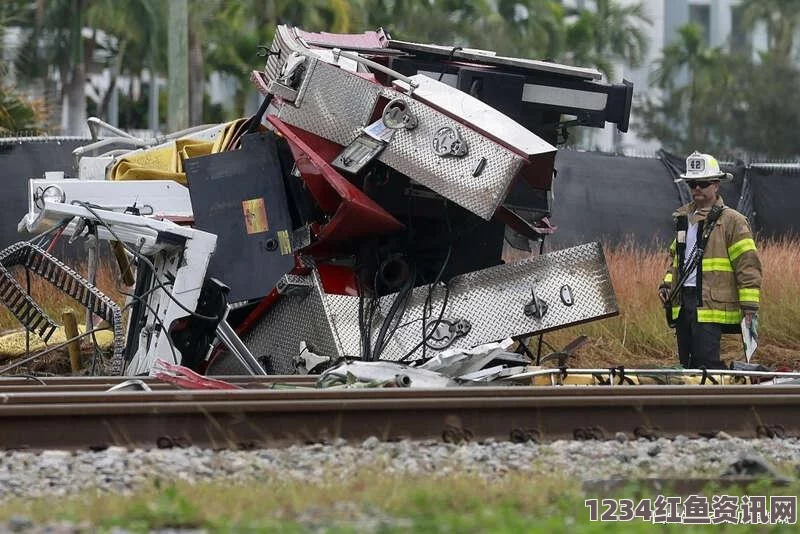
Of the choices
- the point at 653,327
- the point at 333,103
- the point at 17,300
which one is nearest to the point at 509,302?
the point at 333,103

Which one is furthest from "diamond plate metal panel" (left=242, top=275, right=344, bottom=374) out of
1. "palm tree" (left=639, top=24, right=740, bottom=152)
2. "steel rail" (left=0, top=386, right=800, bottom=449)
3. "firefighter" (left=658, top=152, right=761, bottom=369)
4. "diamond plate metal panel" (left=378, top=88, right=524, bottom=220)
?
"palm tree" (left=639, top=24, right=740, bottom=152)

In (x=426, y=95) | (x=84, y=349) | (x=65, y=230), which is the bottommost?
(x=84, y=349)

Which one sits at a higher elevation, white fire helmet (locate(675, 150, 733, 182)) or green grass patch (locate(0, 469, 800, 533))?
white fire helmet (locate(675, 150, 733, 182))

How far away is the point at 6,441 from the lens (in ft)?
24.4

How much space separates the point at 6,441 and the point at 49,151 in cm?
1169

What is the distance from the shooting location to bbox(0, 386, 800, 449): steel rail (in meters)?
7.48

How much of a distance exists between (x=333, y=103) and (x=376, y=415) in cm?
353

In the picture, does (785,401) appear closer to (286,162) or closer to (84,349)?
(286,162)

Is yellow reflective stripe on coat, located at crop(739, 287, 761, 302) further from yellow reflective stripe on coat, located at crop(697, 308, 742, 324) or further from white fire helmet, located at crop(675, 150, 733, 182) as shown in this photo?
white fire helmet, located at crop(675, 150, 733, 182)

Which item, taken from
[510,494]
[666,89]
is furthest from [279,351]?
[666,89]

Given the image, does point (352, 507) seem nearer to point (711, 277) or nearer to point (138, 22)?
point (711, 277)

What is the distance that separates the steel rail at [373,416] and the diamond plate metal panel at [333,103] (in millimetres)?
2792

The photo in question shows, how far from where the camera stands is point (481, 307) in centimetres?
1084

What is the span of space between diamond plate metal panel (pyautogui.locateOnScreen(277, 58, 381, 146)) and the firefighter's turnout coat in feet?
8.56
